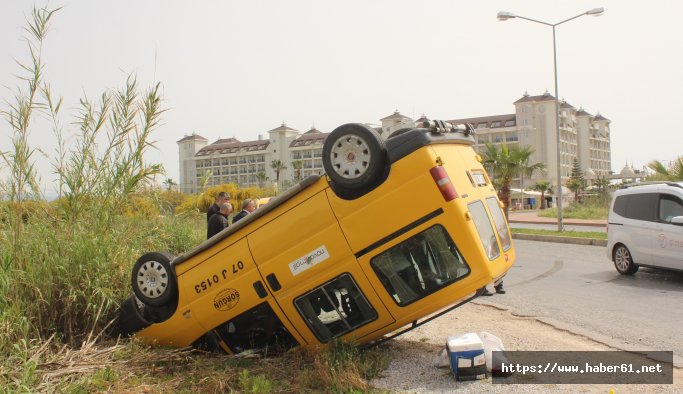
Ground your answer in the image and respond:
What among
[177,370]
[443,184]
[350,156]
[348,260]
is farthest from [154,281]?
[443,184]

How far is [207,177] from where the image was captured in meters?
11.0

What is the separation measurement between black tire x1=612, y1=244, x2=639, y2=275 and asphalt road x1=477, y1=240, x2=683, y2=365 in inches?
7.1

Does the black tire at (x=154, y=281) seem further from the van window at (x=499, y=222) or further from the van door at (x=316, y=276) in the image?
the van window at (x=499, y=222)

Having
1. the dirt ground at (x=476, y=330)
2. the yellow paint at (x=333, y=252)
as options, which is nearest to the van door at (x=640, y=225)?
the dirt ground at (x=476, y=330)

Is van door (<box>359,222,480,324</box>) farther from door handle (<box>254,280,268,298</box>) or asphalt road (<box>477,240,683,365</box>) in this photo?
asphalt road (<box>477,240,683,365</box>)

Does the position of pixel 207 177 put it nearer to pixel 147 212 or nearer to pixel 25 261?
pixel 147 212

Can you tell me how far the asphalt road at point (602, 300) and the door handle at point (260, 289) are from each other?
3956mm

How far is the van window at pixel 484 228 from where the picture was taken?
230 inches

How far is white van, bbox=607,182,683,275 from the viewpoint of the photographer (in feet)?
35.4

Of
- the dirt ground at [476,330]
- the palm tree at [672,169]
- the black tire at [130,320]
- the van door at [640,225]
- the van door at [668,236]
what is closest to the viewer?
the dirt ground at [476,330]

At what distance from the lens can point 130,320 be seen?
6664 millimetres

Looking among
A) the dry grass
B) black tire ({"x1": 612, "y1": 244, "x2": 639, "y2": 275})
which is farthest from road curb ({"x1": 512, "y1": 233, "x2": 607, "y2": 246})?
the dry grass

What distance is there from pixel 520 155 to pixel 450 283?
23.2 meters

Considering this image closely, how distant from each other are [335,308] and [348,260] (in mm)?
555
